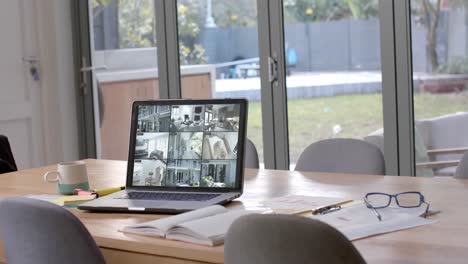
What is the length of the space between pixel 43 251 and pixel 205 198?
52 cm

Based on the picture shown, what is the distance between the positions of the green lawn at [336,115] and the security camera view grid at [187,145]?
7.12ft

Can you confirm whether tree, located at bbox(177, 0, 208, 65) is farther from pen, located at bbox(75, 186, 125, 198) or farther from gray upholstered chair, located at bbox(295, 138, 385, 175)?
pen, located at bbox(75, 186, 125, 198)

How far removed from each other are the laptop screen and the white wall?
134 inches

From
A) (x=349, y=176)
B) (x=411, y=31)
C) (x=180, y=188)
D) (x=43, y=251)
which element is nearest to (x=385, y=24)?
(x=411, y=31)

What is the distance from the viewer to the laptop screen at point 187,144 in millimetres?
2494

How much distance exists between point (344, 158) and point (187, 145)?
89 cm

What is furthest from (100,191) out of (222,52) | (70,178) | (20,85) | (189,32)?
(20,85)

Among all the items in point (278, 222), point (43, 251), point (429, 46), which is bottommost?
point (43, 251)

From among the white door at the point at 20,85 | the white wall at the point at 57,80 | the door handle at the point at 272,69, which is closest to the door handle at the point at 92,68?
the white wall at the point at 57,80

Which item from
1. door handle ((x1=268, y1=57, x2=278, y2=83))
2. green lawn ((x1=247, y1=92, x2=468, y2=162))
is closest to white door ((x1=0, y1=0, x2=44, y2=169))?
green lawn ((x1=247, y1=92, x2=468, y2=162))

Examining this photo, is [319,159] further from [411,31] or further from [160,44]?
[160,44]

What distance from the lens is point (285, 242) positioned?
158cm

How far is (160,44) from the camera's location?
5.41m

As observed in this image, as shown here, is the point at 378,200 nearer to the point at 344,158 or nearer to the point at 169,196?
the point at 169,196
